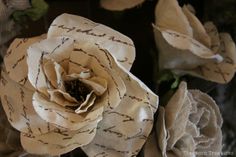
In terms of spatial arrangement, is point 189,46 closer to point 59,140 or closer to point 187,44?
point 187,44

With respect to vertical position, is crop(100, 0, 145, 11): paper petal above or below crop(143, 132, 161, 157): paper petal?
above

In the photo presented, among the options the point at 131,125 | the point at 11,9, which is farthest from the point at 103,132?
the point at 11,9

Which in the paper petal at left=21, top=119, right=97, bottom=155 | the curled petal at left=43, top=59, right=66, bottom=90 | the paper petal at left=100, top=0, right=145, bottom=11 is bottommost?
the paper petal at left=21, top=119, right=97, bottom=155

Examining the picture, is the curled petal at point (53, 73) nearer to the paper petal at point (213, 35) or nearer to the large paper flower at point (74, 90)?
the large paper flower at point (74, 90)

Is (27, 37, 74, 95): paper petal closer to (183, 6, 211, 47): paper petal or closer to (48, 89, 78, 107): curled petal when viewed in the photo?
(48, 89, 78, 107): curled petal

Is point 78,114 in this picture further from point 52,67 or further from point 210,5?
point 210,5

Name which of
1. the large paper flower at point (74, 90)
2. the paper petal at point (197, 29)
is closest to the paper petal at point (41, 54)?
the large paper flower at point (74, 90)

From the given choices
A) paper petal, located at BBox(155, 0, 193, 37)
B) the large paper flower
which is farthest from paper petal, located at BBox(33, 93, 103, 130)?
paper petal, located at BBox(155, 0, 193, 37)
